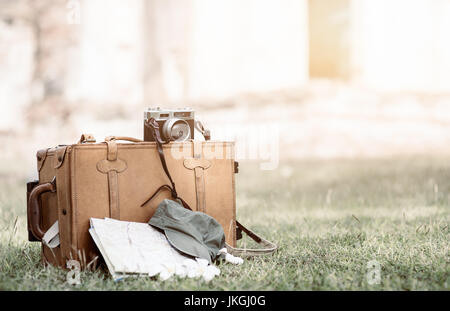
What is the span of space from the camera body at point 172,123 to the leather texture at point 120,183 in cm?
6

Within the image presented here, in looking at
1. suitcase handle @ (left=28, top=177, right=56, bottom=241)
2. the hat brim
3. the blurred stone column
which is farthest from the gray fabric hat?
the blurred stone column

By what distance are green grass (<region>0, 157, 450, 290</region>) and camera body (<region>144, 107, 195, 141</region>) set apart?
65 centimetres

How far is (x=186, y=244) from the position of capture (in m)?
2.34

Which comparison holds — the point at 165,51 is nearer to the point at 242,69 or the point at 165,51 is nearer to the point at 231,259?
the point at 242,69

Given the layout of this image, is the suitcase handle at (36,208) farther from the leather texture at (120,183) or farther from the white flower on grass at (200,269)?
the white flower on grass at (200,269)

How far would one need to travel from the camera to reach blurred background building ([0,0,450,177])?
7.62 m

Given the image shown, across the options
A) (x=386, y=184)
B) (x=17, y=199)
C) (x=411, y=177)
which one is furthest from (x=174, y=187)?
(x=411, y=177)

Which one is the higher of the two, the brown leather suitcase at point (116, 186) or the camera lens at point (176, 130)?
the camera lens at point (176, 130)

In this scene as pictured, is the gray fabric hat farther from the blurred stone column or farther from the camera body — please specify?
the blurred stone column

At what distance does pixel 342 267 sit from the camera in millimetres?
2309

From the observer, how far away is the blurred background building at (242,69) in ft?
25.0

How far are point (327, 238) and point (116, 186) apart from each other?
1176 mm

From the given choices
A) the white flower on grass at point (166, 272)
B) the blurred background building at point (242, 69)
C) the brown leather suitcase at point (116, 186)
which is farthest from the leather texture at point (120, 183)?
the blurred background building at point (242, 69)

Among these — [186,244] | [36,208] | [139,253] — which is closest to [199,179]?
[186,244]
